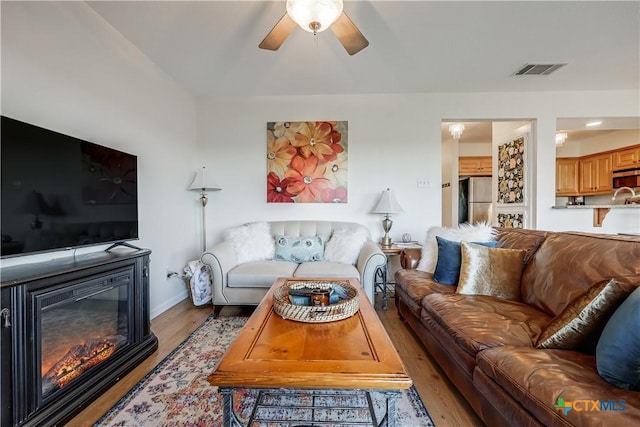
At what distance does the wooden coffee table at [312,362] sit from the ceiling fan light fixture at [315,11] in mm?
1609

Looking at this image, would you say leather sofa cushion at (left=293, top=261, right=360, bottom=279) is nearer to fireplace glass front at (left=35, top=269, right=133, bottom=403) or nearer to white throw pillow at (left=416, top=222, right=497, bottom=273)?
white throw pillow at (left=416, top=222, right=497, bottom=273)

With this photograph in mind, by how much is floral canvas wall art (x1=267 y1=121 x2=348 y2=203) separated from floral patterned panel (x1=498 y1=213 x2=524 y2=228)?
240cm

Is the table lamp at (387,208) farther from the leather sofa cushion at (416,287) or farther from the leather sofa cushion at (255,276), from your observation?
the leather sofa cushion at (255,276)

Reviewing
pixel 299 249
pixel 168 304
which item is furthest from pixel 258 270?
pixel 168 304

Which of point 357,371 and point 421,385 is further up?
point 357,371

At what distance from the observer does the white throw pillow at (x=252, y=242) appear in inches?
110

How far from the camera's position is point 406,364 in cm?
185

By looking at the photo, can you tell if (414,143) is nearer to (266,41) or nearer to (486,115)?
(486,115)

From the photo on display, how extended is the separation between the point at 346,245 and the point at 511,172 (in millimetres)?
2818

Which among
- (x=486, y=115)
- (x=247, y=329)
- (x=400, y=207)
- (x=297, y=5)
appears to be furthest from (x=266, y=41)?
(x=486, y=115)

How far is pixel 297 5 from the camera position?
1455 millimetres

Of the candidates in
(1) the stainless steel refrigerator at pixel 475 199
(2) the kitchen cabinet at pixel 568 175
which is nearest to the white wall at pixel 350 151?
(1) the stainless steel refrigerator at pixel 475 199

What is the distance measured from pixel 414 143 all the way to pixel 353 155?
774mm

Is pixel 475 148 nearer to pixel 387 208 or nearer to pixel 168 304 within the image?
pixel 387 208
